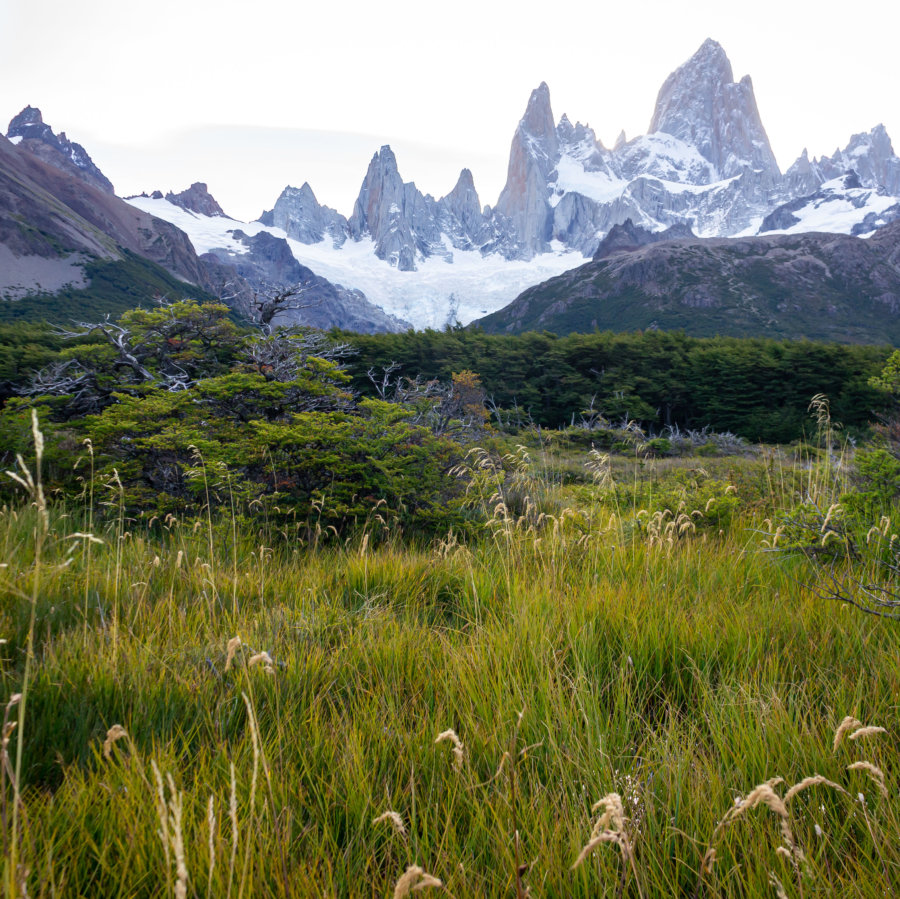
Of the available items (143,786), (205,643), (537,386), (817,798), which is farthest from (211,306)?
(537,386)

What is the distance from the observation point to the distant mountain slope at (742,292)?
303 feet

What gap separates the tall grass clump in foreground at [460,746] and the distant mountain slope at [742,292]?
330 ft

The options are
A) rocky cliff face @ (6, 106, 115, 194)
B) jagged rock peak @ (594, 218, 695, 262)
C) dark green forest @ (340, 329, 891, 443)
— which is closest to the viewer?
dark green forest @ (340, 329, 891, 443)

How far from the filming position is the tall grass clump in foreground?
1147mm

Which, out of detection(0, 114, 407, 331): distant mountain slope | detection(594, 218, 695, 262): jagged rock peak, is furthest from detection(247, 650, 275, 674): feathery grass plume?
detection(594, 218, 695, 262): jagged rock peak

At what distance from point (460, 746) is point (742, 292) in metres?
121

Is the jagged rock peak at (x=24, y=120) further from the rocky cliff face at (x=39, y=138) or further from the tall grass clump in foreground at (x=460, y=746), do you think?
the tall grass clump in foreground at (x=460, y=746)

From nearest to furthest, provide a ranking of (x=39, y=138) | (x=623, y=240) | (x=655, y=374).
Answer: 1. (x=655, y=374)
2. (x=623, y=240)
3. (x=39, y=138)

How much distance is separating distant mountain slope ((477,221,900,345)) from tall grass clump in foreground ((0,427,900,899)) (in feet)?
330

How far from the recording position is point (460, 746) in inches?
36.5

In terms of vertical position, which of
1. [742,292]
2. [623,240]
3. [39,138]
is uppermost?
[39,138]

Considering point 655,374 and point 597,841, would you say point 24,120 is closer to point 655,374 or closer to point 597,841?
point 655,374

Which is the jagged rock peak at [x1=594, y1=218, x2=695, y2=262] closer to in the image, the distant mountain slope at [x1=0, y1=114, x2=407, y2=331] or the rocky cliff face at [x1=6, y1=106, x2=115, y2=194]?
the distant mountain slope at [x1=0, y1=114, x2=407, y2=331]

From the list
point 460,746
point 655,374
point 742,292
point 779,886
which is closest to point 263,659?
point 460,746
